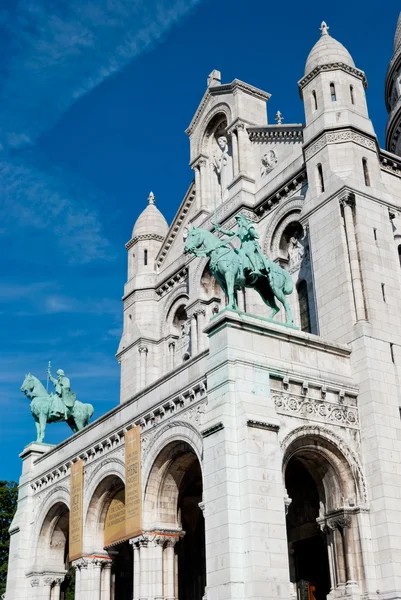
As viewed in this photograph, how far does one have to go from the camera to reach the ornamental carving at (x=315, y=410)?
2572 cm

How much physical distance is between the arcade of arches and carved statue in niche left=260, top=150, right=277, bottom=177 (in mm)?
15067

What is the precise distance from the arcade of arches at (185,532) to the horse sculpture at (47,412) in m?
4.96

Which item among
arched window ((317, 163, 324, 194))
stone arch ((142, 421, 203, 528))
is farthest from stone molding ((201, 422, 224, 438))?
arched window ((317, 163, 324, 194))

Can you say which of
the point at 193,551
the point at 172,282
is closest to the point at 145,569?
the point at 193,551

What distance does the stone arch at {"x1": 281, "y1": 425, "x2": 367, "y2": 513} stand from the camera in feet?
85.7

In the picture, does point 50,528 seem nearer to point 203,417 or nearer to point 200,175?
point 203,417

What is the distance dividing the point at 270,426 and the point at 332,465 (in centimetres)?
364

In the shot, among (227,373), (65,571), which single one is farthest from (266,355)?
(65,571)

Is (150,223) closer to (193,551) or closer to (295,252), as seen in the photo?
(295,252)

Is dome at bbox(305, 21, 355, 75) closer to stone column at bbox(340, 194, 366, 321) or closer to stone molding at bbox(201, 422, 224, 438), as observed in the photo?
stone column at bbox(340, 194, 366, 321)

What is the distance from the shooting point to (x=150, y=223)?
47.6m

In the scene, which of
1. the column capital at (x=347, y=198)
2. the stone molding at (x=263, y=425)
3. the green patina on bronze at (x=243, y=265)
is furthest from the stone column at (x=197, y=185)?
the stone molding at (x=263, y=425)

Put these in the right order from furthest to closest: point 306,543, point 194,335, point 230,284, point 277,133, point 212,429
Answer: point 194,335
point 277,133
point 306,543
point 230,284
point 212,429

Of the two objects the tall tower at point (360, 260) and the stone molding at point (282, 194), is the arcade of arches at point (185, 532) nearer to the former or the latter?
the tall tower at point (360, 260)
